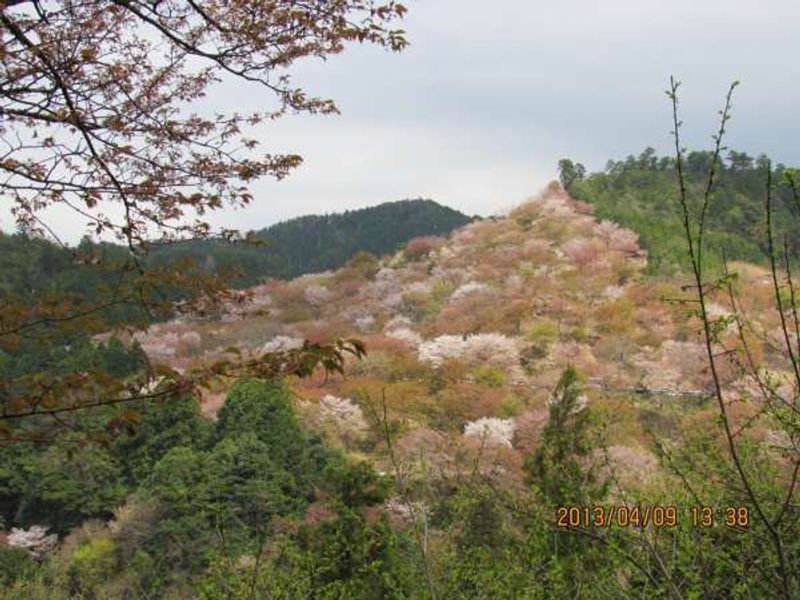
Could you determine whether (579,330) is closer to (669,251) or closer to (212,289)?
(669,251)

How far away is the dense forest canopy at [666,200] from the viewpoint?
2962 cm

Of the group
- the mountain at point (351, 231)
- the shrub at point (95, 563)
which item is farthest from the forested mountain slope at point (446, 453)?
the mountain at point (351, 231)

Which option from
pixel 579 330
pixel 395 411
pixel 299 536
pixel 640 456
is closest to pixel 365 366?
pixel 395 411

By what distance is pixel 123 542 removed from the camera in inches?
507

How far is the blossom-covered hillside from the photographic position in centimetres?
1667

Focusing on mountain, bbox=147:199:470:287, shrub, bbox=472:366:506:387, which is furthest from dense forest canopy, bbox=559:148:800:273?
mountain, bbox=147:199:470:287

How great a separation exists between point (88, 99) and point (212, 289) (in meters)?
0.95

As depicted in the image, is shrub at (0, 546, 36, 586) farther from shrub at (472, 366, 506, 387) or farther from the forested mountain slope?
shrub at (472, 366, 506, 387)

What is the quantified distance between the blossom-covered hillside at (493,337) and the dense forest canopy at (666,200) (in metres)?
1.09

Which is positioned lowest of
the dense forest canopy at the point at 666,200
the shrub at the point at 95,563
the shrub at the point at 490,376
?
the shrub at the point at 95,563

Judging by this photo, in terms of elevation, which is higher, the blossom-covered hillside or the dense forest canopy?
the dense forest canopy

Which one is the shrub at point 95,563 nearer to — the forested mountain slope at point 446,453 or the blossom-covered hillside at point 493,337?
the forested mountain slope at point 446,453

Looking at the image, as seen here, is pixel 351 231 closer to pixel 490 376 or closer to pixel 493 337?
pixel 493 337

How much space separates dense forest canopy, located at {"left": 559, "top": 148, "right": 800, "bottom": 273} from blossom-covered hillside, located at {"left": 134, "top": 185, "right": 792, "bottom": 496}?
109cm
